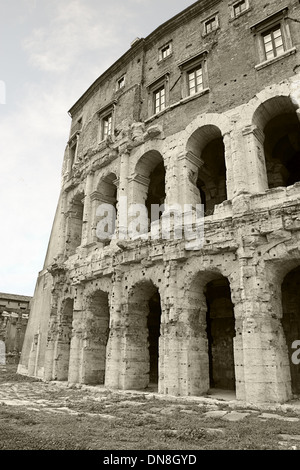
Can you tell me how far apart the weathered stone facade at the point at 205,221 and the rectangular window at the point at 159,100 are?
0.06m

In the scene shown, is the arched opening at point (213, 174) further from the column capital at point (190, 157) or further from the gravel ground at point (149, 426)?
the gravel ground at point (149, 426)

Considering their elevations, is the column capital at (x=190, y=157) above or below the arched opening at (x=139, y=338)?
above

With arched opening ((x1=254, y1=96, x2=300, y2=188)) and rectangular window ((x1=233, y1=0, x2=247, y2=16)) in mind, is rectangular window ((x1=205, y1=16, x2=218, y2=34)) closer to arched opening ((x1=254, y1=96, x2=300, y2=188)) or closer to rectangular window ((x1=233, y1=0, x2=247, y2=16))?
rectangular window ((x1=233, y1=0, x2=247, y2=16))

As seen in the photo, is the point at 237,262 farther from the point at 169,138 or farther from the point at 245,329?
the point at 169,138

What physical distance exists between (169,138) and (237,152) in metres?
3.17

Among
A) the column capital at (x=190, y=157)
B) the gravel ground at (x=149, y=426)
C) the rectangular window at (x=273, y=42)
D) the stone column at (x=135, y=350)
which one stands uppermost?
the rectangular window at (x=273, y=42)

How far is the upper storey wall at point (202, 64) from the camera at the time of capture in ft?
36.6

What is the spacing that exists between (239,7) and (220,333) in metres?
12.4

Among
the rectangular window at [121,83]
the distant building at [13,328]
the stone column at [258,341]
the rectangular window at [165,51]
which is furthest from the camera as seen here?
the distant building at [13,328]

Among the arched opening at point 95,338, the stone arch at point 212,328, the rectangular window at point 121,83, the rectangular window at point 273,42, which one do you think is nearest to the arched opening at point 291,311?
the stone arch at point 212,328

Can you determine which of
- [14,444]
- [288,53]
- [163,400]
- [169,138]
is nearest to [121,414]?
[163,400]

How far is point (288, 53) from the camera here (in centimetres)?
1059

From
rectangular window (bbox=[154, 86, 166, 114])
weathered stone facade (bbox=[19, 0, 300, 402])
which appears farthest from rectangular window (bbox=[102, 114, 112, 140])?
rectangular window (bbox=[154, 86, 166, 114])

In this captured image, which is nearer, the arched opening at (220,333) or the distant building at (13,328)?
the arched opening at (220,333)
